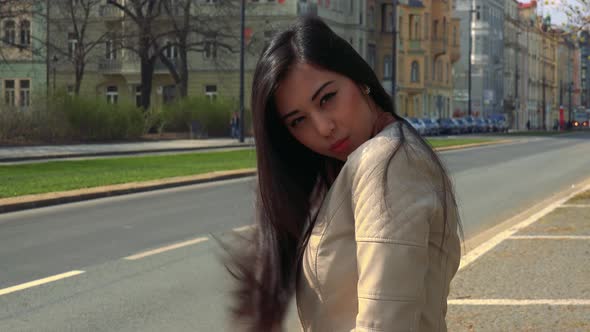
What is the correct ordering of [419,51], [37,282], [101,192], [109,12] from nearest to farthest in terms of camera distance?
1. [37,282]
2. [101,192]
3. [109,12]
4. [419,51]

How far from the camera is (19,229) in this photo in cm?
1300

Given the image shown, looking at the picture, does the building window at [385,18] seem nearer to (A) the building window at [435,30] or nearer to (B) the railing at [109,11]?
(A) the building window at [435,30]

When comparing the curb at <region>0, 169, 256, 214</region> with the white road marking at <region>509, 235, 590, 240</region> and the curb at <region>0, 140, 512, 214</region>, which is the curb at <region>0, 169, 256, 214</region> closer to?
the curb at <region>0, 140, 512, 214</region>

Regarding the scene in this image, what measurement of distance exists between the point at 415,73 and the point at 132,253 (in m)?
77.8

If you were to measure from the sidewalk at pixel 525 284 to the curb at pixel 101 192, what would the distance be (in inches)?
175

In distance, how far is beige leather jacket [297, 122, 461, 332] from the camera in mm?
1854

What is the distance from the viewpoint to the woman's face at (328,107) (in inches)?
84.4

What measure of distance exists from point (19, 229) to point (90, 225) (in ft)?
2.93

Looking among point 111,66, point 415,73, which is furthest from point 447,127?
point 111,66

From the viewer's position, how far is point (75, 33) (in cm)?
→ 5847

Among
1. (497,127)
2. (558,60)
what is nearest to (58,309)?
(497,127)

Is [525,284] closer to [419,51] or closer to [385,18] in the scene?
[385,18]

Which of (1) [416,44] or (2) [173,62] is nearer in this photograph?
(2) [173,62]

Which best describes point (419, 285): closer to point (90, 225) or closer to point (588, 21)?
point (90, 225)
